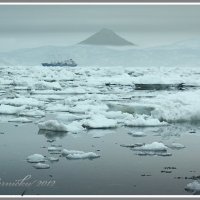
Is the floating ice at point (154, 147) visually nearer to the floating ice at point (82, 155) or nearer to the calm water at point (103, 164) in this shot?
the calm water at point (103, 164)

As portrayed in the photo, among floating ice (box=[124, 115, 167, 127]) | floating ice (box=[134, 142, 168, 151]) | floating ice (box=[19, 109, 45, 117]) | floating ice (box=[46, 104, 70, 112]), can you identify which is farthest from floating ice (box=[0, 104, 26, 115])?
floating ice (box=[134, 142, 168, 151])

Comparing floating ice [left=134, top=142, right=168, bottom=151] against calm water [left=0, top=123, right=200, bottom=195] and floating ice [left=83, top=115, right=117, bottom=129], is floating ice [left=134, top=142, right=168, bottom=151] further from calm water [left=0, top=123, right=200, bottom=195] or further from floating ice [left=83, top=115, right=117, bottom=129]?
floating ice [left=83, top=115, right=117, bottom=129]

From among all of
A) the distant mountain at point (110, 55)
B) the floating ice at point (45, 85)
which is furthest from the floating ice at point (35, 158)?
the distant mountain at point (110, 55)

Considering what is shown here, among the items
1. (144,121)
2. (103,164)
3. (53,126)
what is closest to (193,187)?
(103,164)

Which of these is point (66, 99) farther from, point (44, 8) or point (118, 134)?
point (44, 8)

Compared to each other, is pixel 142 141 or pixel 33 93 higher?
pixel 33 93

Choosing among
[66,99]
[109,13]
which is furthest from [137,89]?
[109,13]
